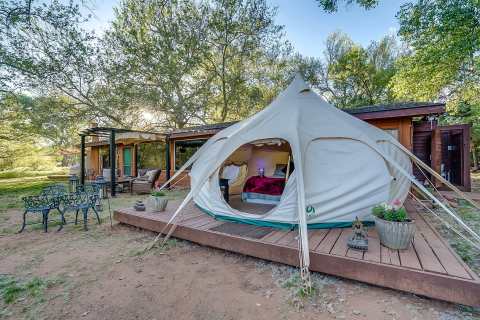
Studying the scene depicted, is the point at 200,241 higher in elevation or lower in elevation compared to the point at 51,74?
lower

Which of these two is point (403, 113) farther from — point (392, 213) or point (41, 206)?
point (41, 206)

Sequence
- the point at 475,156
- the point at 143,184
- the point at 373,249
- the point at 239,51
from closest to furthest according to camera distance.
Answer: the point at 373,249 → the point at 143,184 → the point at 239,51 → the point at 475,156

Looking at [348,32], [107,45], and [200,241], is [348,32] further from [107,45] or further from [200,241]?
[200,241]

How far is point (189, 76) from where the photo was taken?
14.3 m

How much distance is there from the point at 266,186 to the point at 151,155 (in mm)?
8714

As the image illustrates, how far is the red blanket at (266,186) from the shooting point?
5485 millimetres

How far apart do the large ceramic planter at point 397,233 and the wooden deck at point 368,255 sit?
0.08m

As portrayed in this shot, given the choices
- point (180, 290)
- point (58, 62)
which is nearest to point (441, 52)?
point (180, 290)

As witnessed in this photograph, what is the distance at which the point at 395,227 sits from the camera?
2.71 m

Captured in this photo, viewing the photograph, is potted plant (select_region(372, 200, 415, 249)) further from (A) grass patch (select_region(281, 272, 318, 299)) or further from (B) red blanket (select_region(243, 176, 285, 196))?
(B) red blanket (select_region(243, 176, 285, 196))

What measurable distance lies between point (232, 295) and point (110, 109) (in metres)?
13.5

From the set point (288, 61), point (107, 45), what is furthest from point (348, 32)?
point (107, 45)

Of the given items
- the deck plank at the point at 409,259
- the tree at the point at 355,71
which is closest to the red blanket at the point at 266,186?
the deck plank at the point at 409,259

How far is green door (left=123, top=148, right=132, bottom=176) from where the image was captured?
42.2 ft
